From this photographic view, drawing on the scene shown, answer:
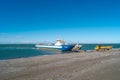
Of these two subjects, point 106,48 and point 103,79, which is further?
point 106,48

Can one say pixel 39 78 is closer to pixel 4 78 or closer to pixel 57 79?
pixel 57 79

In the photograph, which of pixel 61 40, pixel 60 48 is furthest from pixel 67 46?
pixel 61 40

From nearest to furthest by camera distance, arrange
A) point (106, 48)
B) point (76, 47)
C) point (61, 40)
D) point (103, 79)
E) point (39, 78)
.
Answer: point (103, 79) < point (39, 78) < point (106, 48) < point (76, 47) < point (61, 40)

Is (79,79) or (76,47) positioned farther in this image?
(76,47)

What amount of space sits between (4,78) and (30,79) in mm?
2309

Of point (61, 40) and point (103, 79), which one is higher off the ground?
point (61, 40)

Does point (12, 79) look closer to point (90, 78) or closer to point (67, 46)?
point (90, 78)

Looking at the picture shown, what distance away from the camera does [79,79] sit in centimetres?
1223

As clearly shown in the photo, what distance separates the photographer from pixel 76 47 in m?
72.2

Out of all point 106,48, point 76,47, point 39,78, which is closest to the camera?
point 39,78

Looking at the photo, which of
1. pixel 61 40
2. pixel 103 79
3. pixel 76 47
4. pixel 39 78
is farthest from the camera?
pixel 61 40

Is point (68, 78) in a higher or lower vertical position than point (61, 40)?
lower

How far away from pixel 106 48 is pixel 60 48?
762 inches

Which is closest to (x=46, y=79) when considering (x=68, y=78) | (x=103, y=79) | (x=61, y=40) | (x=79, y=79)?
(x=68, y=78)
